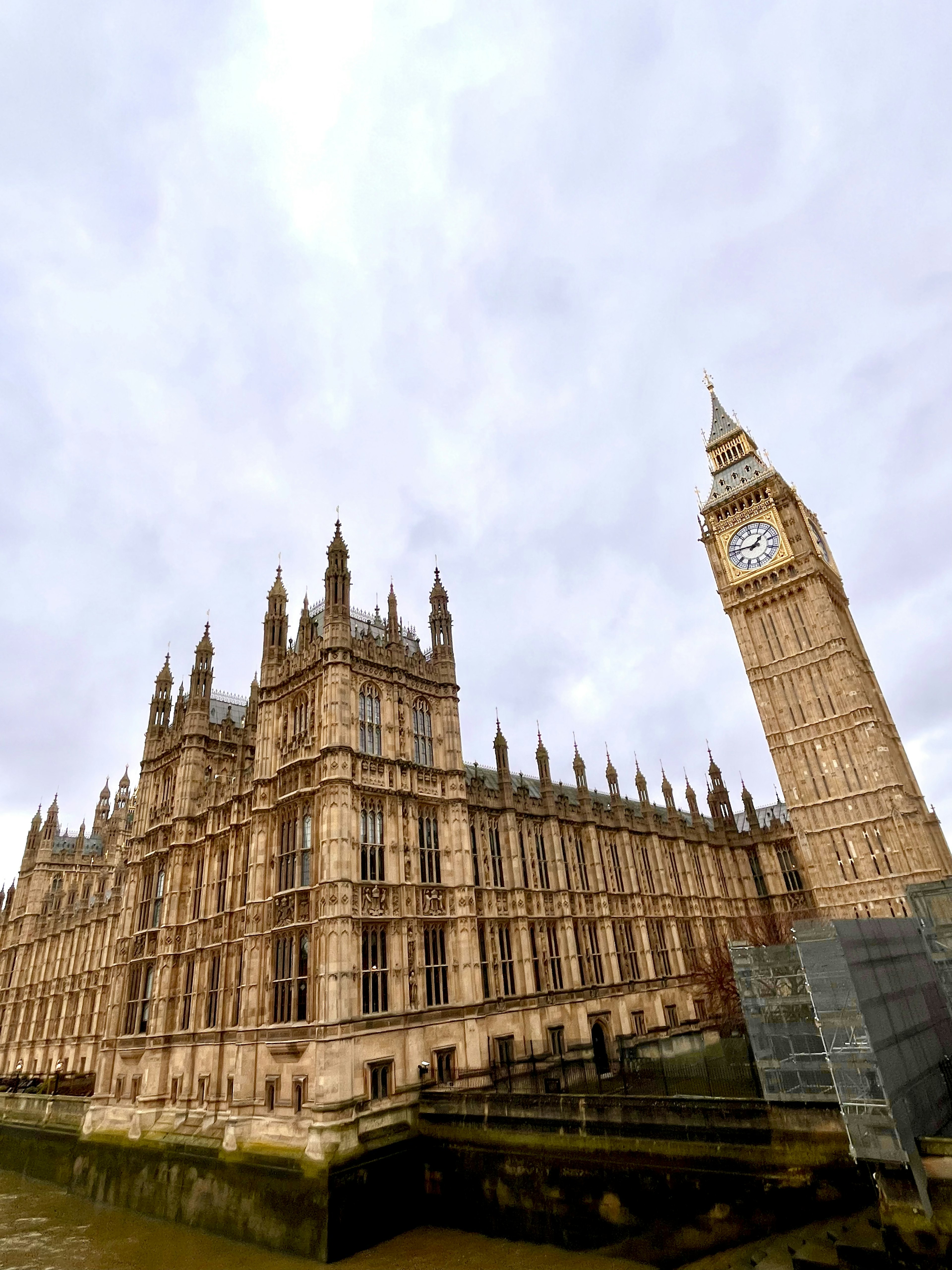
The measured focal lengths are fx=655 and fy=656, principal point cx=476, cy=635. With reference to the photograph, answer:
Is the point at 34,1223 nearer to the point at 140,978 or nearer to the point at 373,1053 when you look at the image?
the point at 140,978

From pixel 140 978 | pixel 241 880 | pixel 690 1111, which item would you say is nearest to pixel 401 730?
pixel 241 880

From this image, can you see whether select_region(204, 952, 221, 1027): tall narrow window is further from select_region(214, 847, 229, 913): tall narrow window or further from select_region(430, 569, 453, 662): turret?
select_region(430, 569, 453, 662): turret

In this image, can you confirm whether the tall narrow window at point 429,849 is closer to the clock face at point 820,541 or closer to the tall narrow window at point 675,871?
the tall narrow window at point 675,871

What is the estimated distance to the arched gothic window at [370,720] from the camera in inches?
1395

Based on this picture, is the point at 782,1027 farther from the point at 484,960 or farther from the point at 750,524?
the point at 750,524

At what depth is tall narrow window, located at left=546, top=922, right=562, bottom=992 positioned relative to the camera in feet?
133

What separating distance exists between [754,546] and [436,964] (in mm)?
60756

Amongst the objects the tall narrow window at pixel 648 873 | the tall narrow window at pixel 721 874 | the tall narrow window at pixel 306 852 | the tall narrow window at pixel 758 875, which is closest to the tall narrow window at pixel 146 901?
the tall narrow window at pixel 306 852

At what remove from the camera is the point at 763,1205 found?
63.5 feet

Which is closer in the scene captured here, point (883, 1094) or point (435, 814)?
point (883, 1094)

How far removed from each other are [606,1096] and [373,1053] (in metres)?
10.7

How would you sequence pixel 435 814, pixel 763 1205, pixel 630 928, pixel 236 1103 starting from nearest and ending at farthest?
1. pixel 763 1205
2. pixel 236 1103
3. pixel 435 814
4. pixel 630 928

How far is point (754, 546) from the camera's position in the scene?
7556 centimetres

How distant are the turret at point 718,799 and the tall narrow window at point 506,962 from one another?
35775 millimetres
